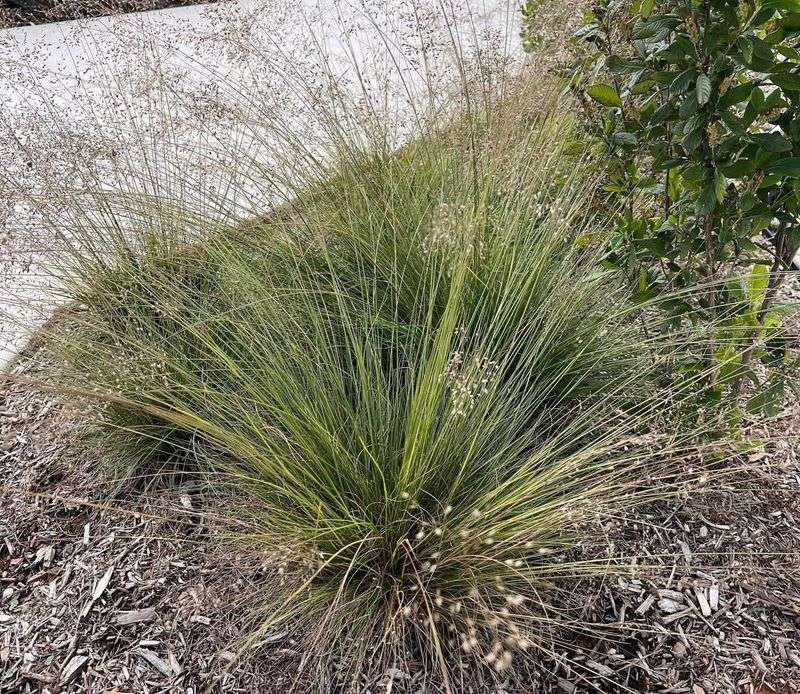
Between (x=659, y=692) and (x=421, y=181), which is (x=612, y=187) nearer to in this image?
(x=421, y=181)

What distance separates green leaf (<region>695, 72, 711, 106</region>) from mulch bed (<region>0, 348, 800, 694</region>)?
2.08ft

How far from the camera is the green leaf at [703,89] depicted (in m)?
1.16

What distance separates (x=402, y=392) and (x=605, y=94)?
85 cm

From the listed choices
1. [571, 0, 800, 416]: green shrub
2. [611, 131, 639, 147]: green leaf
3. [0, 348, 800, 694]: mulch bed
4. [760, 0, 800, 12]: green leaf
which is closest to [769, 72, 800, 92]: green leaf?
[571, 0, 800, 416]: green shrub

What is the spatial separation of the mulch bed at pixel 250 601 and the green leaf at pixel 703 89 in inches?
25.0

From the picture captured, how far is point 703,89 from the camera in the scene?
1164 millimetres

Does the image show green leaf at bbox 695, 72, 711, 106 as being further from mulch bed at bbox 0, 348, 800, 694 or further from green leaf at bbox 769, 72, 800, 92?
mulch bed at bbox 0, 348, 800, 694

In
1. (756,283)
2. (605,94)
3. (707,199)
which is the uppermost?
(605,94)

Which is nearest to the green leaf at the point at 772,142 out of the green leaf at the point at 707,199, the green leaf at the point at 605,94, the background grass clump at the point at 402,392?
the green leaf at the point at 707,199

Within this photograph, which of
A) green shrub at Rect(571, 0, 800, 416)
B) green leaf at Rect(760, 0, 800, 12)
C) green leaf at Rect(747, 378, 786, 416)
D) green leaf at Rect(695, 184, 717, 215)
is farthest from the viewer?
green leaf at Rect(747, 378, 786, 416)

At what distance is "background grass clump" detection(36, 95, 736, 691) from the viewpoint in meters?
1.24

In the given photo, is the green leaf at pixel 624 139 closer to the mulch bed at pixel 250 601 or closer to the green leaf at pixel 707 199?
the green leaf at pixel 707 199

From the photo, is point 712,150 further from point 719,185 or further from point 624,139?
point 624,139

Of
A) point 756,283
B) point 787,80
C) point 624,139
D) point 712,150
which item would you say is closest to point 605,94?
point 624,139
